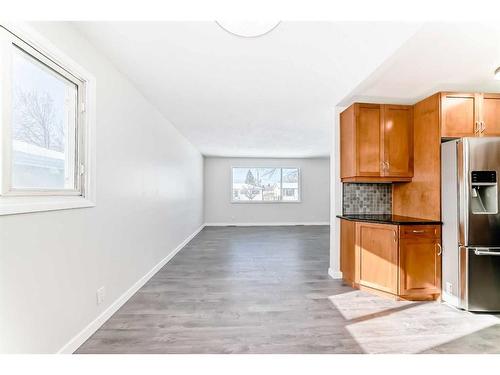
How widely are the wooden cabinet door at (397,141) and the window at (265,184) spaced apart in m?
5.63

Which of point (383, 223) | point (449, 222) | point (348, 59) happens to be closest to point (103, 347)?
point (383, 223)

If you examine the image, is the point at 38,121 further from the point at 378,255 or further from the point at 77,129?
the point at 378,255

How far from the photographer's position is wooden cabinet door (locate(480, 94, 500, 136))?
2.72m

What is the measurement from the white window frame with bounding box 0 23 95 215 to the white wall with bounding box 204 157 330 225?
256 inches

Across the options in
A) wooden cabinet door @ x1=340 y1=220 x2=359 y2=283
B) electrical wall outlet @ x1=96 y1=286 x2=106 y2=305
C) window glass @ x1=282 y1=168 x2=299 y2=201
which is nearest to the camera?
electrical wall outlet @ x1=96 y1=286 x2=106 y2=305

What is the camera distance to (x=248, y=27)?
5.81ft

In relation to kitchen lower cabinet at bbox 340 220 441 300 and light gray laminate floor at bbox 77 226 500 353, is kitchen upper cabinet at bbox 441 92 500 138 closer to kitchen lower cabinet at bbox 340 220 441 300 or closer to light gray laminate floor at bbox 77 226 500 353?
kitchen lower cabinet at bbox 340 220 441 300

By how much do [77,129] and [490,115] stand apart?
4.04m

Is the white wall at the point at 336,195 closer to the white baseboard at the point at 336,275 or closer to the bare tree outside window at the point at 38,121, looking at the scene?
the white baseboard at the point at 336,275

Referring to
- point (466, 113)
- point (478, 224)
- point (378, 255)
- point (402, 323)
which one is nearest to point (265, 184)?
point (378, 255)

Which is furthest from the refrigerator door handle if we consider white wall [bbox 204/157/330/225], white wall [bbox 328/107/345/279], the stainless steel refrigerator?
white wall [bbox 204/157/330/225]

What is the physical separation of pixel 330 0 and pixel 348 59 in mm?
2232

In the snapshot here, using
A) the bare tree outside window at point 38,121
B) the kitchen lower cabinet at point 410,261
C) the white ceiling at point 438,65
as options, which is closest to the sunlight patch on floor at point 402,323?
the kitchen lower cabinet at point 410,261

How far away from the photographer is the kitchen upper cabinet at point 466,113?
2715 mm
